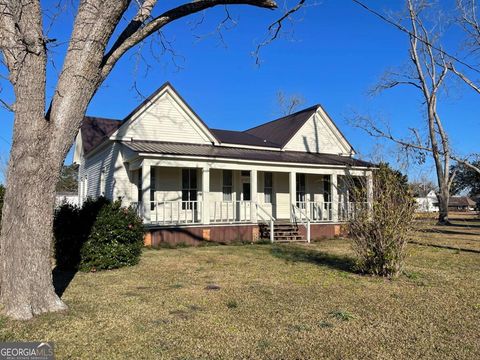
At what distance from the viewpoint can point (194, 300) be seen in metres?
6.56

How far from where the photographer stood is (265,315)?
5.66 meters

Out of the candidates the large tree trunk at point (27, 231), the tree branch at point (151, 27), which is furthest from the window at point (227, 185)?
the large tree trunk at point (27, 231)

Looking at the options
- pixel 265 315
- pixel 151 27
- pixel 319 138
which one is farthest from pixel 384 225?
pixel 319 138

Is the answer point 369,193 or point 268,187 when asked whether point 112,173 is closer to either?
point 268,187

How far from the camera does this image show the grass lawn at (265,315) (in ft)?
14.3

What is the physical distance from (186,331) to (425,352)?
2.78m

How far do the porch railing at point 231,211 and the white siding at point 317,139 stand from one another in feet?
15.3

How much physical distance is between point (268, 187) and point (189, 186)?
14.4ft

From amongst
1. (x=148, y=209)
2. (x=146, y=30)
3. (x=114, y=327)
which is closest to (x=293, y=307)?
(x=114, y=327)

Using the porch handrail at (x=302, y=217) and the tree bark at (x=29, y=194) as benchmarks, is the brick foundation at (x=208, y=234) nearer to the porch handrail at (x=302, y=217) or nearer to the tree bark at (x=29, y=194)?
the porch handrail at (x=302, y=217)

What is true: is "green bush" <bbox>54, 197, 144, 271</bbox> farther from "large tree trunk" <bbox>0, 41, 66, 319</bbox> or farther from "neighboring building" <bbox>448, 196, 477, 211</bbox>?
"neighboring building" <bbox>448, 196, 477, 211</bbox>

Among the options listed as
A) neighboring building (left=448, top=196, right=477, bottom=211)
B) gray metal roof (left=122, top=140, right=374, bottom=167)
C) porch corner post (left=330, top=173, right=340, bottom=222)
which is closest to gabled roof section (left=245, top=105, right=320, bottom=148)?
gray metal roof (left=122, top=140, right=374, bottom=167)

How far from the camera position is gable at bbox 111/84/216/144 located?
656 inches

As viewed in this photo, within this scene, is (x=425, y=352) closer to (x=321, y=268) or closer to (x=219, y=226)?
(x=321, y=268)
